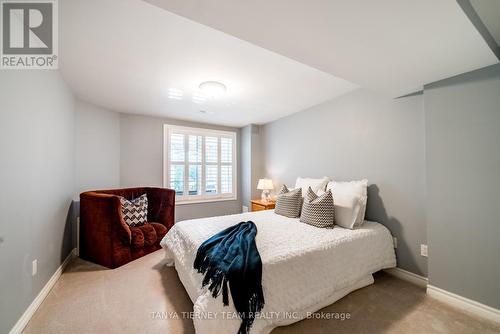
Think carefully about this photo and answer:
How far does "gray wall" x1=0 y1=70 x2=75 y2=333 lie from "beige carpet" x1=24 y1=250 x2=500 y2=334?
270mm

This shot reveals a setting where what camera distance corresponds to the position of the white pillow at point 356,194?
227 cm

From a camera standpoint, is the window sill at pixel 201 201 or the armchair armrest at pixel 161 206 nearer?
the armchair armrest at pixel 161 206

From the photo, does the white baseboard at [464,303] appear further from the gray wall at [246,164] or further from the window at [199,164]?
the window at [199,164]

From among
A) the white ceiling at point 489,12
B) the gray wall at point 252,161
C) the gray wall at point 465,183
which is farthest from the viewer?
the gray wall at point 252,161

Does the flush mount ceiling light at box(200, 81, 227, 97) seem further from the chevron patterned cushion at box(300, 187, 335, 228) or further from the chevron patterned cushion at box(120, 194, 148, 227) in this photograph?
the chevron patterned cushion at box(120, 194, 148, 227)

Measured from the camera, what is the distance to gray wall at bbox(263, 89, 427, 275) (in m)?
2.17

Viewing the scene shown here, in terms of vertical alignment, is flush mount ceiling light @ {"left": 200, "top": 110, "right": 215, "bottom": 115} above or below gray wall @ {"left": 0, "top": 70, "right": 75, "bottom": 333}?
above

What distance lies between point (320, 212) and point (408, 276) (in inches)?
46.8

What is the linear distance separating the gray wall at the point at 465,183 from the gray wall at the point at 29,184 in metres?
3.54

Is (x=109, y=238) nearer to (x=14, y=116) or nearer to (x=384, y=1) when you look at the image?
(x=14, y=116)

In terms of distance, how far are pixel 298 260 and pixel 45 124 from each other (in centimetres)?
273

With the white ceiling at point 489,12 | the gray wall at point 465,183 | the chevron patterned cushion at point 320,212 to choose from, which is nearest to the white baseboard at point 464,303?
the gray wall at point 465,183

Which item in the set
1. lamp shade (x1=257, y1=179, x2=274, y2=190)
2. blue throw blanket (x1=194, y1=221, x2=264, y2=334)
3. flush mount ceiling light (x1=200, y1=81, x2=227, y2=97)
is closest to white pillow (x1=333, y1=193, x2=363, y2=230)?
blue throw blanket (x1=194, y1=221, x2=264, y2=334)

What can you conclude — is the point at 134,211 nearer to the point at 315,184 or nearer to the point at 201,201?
the point at 201,201
